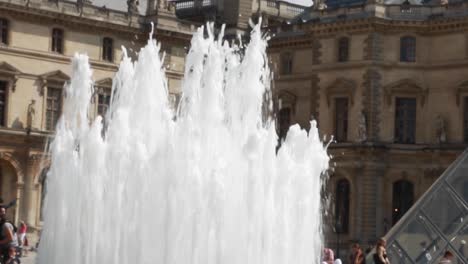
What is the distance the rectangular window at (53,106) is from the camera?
51188mm

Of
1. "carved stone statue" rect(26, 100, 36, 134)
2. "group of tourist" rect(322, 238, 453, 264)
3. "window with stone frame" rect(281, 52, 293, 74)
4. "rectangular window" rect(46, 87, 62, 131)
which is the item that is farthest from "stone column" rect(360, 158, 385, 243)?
"group of tourist" rect(322, 238, 453, 264)

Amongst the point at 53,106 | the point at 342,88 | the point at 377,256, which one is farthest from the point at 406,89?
the point at 377,256

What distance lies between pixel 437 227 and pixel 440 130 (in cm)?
2207

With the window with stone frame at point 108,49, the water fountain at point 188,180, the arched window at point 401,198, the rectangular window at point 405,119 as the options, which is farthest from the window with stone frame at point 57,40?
the water fountain at point 188,180

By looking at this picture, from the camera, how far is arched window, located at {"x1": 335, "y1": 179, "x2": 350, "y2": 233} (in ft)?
165

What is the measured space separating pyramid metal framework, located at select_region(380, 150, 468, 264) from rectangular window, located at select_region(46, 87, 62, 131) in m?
26.1

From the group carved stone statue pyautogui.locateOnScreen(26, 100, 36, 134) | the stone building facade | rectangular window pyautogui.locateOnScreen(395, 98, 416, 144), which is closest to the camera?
the stone building facade

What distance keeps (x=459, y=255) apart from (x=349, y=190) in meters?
23.1

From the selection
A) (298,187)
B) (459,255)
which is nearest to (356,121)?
(459,255)

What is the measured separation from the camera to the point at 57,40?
51.6 m

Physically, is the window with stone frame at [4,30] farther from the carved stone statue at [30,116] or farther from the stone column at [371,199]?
the stone column at [371,199]

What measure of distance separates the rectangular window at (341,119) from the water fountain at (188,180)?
83.3ft

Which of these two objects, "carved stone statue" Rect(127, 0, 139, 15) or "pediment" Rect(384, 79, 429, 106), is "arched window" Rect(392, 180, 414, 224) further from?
"carved stone statue" Rect(127, 0, 139, 15)

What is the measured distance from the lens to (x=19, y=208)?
1960 inches
